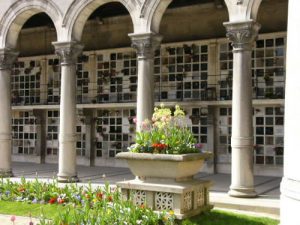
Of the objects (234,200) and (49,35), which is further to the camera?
(49,35)

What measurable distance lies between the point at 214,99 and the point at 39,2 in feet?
23.6

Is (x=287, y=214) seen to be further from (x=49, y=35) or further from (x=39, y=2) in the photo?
(x=49, y=35)

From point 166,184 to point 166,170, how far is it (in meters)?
0.26

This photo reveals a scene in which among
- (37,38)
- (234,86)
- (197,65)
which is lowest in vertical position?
(234,86)

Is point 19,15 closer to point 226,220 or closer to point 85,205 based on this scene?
point 85,205

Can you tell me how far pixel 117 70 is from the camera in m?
18.4

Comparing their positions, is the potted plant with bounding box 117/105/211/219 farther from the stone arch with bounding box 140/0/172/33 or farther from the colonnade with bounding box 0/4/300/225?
the stone arch with bounding box 140/0/172/33

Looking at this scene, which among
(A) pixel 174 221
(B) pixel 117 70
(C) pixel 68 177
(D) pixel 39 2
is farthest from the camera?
(B) pixel 117 70

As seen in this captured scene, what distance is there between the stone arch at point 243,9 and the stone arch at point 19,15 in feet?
18.9

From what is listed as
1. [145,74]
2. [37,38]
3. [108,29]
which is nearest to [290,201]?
[145,74]

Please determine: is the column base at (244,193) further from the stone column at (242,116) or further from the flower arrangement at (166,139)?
the flower arrangement at (166,139)

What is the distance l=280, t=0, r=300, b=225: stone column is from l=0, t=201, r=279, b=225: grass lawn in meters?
4.40

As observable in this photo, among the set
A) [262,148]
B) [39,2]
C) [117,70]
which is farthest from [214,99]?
[39,2]

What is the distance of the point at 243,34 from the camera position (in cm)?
1045
